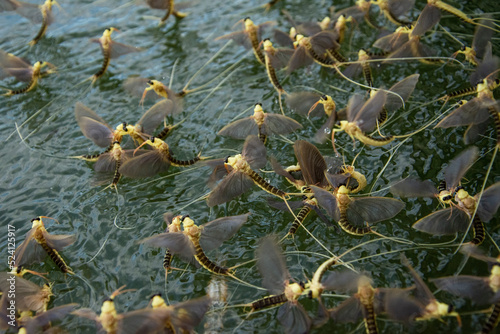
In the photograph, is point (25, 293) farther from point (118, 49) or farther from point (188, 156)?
point (118, 49)

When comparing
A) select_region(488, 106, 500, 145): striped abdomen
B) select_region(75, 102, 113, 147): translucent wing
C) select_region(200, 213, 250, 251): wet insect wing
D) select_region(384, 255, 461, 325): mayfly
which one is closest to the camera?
select_region(384, 255, 461, 325): mayfly

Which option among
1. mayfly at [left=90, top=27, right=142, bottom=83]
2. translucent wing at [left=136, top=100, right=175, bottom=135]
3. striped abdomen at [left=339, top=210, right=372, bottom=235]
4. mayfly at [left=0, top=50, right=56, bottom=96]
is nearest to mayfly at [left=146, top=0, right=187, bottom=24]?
mayfly at [left=90, top=27, right=142, bottom=83]

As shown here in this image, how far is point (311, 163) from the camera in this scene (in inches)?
111

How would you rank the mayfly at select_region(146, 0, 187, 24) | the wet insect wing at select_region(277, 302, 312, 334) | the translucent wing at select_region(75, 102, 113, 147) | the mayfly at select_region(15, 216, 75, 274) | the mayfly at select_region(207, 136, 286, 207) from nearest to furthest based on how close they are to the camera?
1. the wet insect wing at select_region(277, 302, 312, 334)
2. the mayfly at select_region(15, 216, 75, 274)
3. the mayfly at select_region(207, 136, 286, 207)
4. the translucent wing at select_region(75, 102, 113, 147)
5. the mayfly at select_region(146, 0, 187, 24)

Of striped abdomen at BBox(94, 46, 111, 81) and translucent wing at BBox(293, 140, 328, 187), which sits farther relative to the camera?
striped abdomen at BBox(94, 46, 111, 81)

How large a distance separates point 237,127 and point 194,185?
0.45 metres

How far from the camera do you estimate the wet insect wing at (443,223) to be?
8.62 feet

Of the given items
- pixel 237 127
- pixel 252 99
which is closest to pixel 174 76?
pixel 252 99

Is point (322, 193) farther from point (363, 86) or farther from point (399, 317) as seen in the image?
point (363, 86)

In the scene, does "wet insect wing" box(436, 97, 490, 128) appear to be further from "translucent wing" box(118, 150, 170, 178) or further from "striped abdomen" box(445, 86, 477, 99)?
"translucent wing" box(118, 150, 170, 178)

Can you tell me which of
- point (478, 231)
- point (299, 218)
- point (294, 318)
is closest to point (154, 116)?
point (299, 218)

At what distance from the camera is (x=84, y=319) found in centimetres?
263

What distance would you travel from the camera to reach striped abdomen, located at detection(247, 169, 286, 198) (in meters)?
2.96

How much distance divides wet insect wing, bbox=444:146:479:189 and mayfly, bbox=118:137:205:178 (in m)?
1.56
